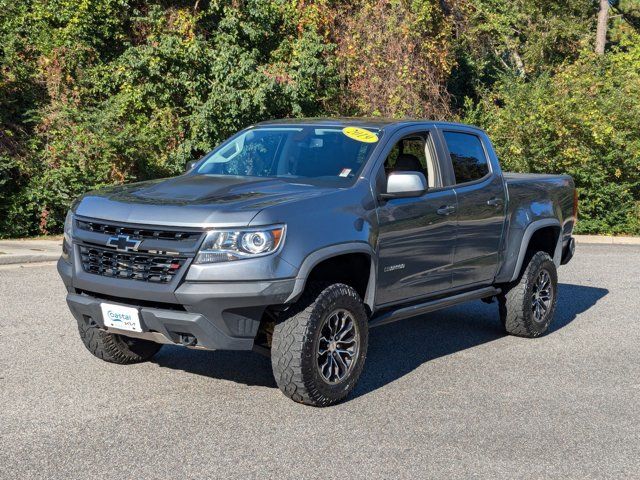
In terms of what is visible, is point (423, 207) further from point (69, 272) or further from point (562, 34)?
point (562, 34)

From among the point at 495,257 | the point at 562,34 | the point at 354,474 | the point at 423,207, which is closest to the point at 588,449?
the point at 354,474

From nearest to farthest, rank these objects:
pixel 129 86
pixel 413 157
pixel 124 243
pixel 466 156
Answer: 1. pixel 124 243
2. pixel 413 157
3. pixel 466 156
4. pixel 129 86

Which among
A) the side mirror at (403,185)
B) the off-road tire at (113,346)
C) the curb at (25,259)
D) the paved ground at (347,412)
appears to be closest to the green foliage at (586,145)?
the curb at (25,259)

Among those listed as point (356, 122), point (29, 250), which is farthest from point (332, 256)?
point (29, 250)

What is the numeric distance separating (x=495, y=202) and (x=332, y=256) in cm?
243

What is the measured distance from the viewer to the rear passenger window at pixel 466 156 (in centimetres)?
779

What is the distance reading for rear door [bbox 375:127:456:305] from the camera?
668cm

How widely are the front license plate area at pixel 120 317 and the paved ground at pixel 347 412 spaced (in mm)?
514

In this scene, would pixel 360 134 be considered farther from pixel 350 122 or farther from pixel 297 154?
pixel 297 154

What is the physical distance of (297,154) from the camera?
23.5 ft

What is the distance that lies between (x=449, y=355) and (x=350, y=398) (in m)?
1.70

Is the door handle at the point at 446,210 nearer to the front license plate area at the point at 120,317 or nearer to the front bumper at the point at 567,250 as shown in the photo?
the front bumper at the point at 567,250

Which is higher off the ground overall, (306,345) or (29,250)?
(306,345)

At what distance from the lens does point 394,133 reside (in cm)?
714
